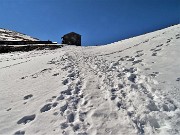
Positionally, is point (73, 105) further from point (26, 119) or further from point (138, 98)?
point (138, 98)

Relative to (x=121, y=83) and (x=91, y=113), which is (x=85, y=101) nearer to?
(x=91, y=113)

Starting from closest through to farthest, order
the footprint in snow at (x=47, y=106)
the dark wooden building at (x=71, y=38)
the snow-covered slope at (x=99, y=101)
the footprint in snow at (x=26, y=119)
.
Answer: the snow-covered slope at (x=99, y=101) → the footprint in snow at (x=26, y=119) → the footprint in snow at (x=47, y=106) → the dark wooden building at (x=71, y=38)

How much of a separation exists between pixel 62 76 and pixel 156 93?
522 centimetres

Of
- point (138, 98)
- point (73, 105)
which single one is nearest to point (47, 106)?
point (73, 105)

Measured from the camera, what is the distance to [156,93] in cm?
732

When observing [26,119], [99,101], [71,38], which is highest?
[71,38]

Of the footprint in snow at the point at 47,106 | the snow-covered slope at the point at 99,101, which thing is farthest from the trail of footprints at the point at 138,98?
the footprint in snow at the point at 47,106

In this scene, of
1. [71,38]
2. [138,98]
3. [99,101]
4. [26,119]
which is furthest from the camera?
[71,38]

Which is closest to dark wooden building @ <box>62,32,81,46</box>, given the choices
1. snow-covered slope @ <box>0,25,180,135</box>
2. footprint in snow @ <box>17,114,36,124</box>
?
snow-covered slope @ <box>0,25,180,135</box>

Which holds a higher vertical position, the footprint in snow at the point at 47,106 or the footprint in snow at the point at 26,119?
the footprint in snow at the point at 47,106

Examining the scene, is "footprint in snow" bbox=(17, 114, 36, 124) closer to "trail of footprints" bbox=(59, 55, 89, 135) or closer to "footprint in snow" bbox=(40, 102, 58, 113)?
"footprint in snow" bbox=(40, 102, 58, 113)

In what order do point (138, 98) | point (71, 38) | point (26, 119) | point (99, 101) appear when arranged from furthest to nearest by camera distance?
point (71, 38) < point (99, 101) < point (138, 98) < point (26, 119)

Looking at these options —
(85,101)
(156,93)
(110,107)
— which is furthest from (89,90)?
(156,93)

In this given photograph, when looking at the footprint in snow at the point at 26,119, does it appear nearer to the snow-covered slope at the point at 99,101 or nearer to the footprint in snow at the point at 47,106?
the snow-covered slope at the point at 99,101
